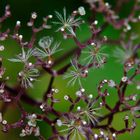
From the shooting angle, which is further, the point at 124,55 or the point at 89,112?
the point at 124,55

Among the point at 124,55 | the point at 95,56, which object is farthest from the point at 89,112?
the point at 124,55

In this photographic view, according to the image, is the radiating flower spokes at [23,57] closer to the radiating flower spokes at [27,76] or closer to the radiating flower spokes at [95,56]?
the radiating flower spokes at [27,76]

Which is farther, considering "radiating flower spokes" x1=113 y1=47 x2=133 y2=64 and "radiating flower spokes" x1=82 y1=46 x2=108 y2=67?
"radiating flower spokes" x1=113 y1=47 x2=133 y2=64

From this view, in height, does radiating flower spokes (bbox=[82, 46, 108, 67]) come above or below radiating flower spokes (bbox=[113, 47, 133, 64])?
above

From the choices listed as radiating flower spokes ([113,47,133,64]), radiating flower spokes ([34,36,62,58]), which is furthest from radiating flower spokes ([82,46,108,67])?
radiating flower spokes ([113,47,133,64])

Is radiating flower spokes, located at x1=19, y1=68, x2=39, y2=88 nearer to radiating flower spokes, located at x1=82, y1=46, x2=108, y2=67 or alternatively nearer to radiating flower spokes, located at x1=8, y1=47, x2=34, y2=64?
radiating flower spokes, located at x1=8, y1=47, x2=34, y2=64

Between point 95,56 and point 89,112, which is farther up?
point 95,56

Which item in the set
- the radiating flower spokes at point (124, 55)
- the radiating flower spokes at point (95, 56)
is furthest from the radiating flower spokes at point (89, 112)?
the radiating flower spokes at point (124, 55)

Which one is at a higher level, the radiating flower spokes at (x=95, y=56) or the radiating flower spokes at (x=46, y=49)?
the radiating flower spokes at (x=46, y=49)

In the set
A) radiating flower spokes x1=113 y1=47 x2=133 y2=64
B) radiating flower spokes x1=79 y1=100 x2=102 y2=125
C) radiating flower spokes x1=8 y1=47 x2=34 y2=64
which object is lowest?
radiating flower spokes x1=79 y1=100 x2=102 y2=125

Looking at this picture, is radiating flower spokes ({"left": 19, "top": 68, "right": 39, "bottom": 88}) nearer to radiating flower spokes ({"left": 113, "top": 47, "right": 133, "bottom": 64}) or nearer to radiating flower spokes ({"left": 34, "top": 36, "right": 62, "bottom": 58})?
radiating flower spokes ({"left": 34, "top": 36, "right": 62, "bottom": 58})

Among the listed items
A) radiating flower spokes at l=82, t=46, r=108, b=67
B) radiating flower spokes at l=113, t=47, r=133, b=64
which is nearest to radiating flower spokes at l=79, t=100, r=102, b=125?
radiating flower spokes at l=82, t=46, r=108, b=67

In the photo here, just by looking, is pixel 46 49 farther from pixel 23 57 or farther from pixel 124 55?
pixel 124 55
